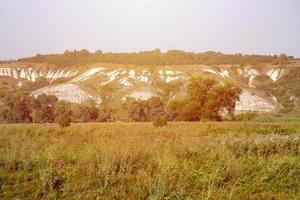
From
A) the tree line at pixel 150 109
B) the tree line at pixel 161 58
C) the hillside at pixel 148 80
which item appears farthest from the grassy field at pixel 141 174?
the tree line at pixel 161 58

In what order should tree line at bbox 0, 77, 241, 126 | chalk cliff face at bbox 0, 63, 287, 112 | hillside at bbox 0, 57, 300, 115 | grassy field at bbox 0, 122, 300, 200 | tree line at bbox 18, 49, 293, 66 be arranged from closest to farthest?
grassy field at bbox 0, 122, 300, 200 → tree line at bbox 0, 77, 241, 126 → chalk cliff face at bbox 0, 63, 287, 112 → hillside at bbox 0, 57, 300, 115 → tree line at bbox 18, 49, 293, 66

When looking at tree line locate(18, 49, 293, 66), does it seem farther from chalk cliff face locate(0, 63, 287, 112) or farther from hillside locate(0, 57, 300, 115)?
chalk cliff face locate(0, 63, 287, 112)

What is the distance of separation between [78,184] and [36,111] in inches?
1874

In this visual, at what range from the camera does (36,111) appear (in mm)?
55469

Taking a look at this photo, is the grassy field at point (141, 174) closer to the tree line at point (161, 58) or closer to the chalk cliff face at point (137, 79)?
the chalk cliff face at point (137, 79)

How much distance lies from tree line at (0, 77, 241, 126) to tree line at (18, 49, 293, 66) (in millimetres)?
103365

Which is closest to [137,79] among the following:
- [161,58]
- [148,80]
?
[148,80]

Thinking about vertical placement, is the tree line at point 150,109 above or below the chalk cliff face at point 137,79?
above

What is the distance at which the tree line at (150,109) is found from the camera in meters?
47.4

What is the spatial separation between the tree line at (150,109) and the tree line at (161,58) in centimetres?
10337

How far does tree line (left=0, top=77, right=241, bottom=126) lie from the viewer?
47.4 m

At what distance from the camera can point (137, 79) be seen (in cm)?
12669

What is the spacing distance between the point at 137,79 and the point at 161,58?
2023 inches

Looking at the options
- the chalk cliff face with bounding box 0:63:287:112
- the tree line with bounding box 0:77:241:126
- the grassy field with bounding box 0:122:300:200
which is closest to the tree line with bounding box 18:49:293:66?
the chalk cliff face with bounding box 0:63:287:112
